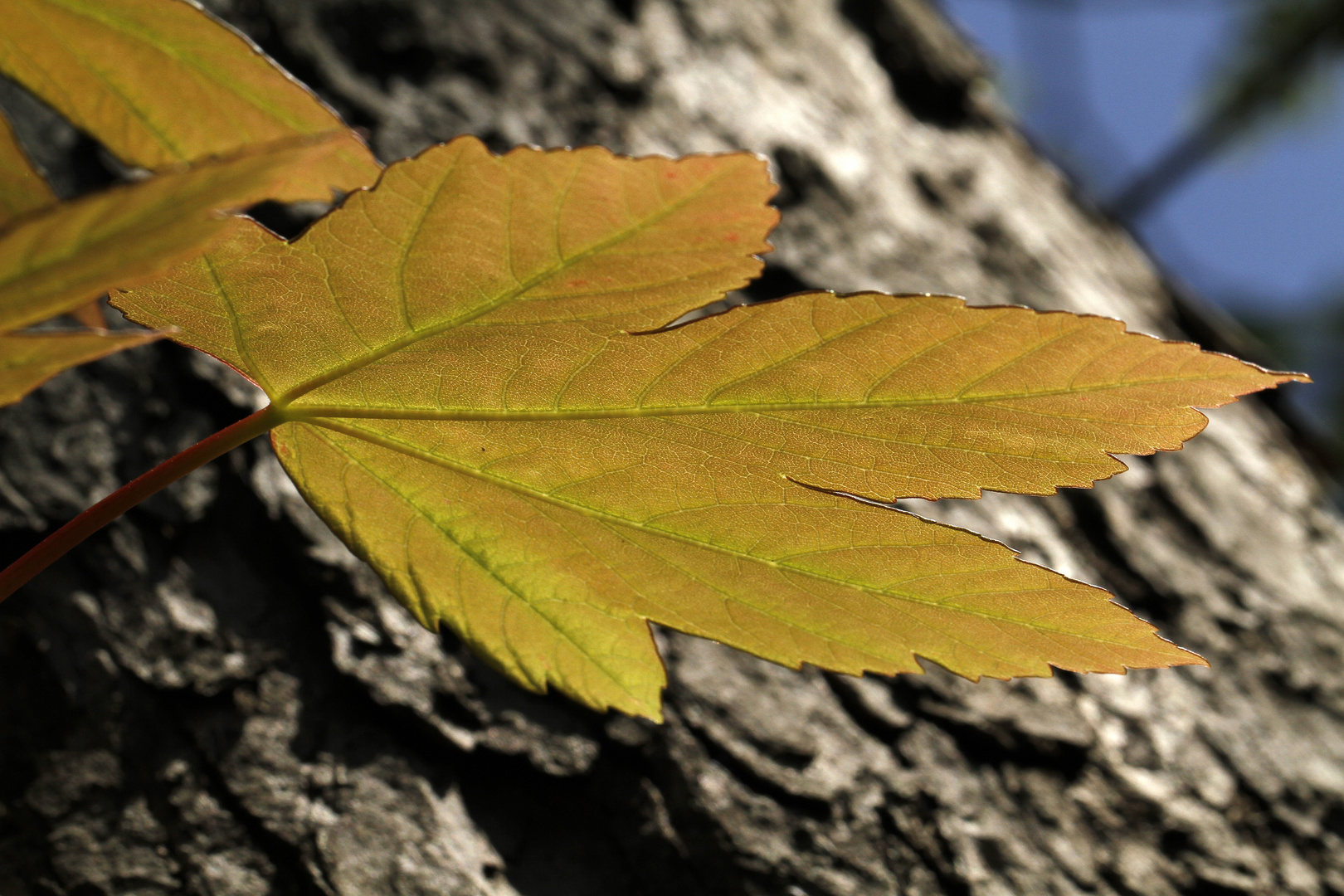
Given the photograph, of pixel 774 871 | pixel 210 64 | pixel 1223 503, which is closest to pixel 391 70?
pixel 210 64

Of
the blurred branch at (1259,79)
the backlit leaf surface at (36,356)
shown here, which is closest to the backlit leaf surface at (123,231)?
the backlit leaf surface at (36,356)

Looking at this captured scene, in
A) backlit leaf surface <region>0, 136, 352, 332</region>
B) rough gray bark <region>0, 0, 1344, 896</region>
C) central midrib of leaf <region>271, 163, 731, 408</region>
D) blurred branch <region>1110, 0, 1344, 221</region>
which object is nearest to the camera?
backlit leaf surface <region>0, 136, 352, 332</region>

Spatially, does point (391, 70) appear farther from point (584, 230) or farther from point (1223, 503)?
point (1223, 503)

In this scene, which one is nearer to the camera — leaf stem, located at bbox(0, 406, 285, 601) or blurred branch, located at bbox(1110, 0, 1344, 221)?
leaf stem, located at bbox(0, 406, 285, 601)

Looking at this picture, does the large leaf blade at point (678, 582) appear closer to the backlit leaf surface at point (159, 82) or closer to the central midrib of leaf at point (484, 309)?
the central midrib of leaf at point (484, 309)

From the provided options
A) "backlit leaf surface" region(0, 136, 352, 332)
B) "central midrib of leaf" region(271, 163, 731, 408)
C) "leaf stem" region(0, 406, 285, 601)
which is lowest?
"leaf stem" region(0, 406, 285, 601)

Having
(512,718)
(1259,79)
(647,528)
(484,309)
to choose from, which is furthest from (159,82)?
(1259,79)

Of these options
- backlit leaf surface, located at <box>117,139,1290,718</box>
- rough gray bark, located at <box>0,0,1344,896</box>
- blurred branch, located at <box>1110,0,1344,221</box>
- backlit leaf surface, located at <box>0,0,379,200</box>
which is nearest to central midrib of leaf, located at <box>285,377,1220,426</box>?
backlit leaf surface, located at <box>117,139,1290,718</box>

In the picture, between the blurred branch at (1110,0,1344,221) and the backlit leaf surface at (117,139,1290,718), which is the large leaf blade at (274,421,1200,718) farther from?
the blurred branch at (1110,0,1344,221)

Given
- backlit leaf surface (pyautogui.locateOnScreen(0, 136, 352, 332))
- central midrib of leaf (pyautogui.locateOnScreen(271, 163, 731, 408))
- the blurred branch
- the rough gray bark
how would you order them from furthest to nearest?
1. the blurred branch
2. the rough gray bark
3. central midrib of leaf (pyautogui.locateOnScreen(271, 163, 731, 408))
4. backlit leaf surface (pyautogui.locateOnScreen(0, 136, 352, 332))

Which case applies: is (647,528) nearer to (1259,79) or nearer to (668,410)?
(668,410)
